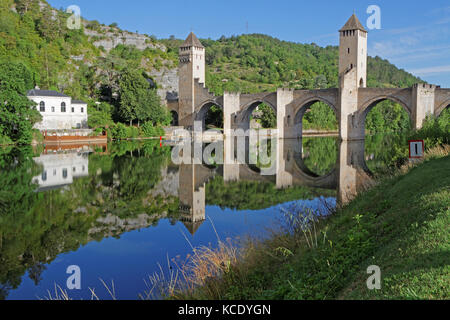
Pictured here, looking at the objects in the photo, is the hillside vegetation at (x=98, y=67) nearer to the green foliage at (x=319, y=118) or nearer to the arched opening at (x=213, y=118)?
the green foliage at (x=319, y=118)

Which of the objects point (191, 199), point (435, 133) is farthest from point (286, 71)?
point (191, 199)

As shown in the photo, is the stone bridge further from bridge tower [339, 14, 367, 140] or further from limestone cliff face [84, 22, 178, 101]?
limestone cliff face [84, 22, 178, 101]

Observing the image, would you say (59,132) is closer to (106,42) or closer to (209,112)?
(209,112)

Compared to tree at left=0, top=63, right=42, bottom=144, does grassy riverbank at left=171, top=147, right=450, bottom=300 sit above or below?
below

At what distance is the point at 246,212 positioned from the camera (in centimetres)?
1005

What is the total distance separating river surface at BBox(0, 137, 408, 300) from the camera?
243 inches

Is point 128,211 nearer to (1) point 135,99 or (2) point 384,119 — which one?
(1) point 135,99

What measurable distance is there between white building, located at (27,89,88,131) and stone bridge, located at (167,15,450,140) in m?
12.5

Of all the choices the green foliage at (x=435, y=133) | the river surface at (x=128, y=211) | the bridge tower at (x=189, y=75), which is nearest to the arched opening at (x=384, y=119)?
the bridge tower at (x=189, y=75)

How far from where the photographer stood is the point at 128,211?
9984 millimetres

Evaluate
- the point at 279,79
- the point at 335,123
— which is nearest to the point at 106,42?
the point at 335,123

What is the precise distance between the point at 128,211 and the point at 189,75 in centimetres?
3765

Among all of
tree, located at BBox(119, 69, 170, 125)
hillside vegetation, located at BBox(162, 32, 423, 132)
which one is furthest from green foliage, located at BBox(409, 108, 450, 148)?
hillside vegetation, located at BBox(162, 32, 423, 132)

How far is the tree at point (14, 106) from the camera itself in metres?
27.4
